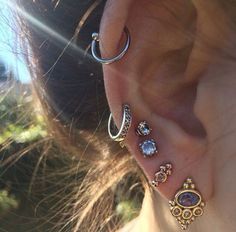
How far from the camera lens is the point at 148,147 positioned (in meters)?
1.10

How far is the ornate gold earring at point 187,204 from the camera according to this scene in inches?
42.6

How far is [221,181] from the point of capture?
1.11 meters

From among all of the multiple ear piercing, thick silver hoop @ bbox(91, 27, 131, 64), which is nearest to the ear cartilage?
the multiple ear piercing

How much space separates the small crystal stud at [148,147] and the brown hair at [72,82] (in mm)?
208

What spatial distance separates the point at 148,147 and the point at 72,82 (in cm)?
26

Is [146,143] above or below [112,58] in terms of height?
below

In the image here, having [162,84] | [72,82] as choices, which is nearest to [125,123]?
[162,84]

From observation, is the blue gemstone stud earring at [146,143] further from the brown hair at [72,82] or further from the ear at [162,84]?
the brown hair at [72,82]

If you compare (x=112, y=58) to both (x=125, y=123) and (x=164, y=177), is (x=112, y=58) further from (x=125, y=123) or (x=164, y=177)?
(x=164, y=177)

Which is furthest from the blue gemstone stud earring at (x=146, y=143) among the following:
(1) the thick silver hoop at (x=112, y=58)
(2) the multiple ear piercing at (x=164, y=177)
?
(1) the thick silver hoop at (x=112, y=58)

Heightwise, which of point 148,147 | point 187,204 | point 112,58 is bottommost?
point 187,204

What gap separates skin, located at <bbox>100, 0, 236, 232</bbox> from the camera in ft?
3.54

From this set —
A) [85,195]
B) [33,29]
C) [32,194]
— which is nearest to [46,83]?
[33,29]

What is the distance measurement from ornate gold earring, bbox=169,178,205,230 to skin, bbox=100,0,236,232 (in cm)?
1
